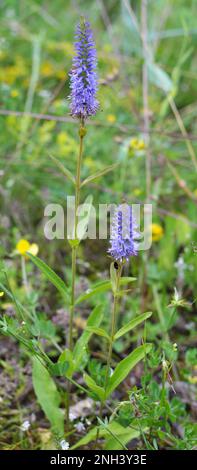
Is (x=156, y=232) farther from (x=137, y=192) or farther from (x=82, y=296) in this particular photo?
(x=82, y=296)

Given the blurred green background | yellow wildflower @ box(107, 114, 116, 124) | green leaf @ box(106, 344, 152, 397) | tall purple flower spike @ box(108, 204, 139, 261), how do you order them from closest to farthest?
tall purple flower spike @ box(108, 204, 139, 261) → green leaf @ box(106, 344, 152, 397) → the blurred green background → yellow wildflower @ box(107, 114, 116, 124)

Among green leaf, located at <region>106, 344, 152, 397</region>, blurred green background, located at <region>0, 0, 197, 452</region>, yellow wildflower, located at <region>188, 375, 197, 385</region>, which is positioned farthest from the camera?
blurred green background, located at <region>0, 0, 197, 452</region>

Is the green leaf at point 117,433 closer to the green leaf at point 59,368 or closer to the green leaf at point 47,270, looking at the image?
the green leaf at point 59,368

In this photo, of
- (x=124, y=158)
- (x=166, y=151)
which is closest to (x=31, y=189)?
(x=124, y=158)

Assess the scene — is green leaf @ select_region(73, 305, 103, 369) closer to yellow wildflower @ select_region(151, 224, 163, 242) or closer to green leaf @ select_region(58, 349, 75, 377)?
green leaf @ select_region(58, 349, 75, 377)

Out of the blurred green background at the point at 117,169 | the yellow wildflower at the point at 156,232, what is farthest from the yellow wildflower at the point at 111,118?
the yellow wildflower at the point at 156,232

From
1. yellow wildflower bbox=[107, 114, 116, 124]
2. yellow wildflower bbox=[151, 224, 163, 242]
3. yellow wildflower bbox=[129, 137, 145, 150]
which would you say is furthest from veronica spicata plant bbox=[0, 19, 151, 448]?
yellow wildflower bbox=[107, 114, 116, 124]
